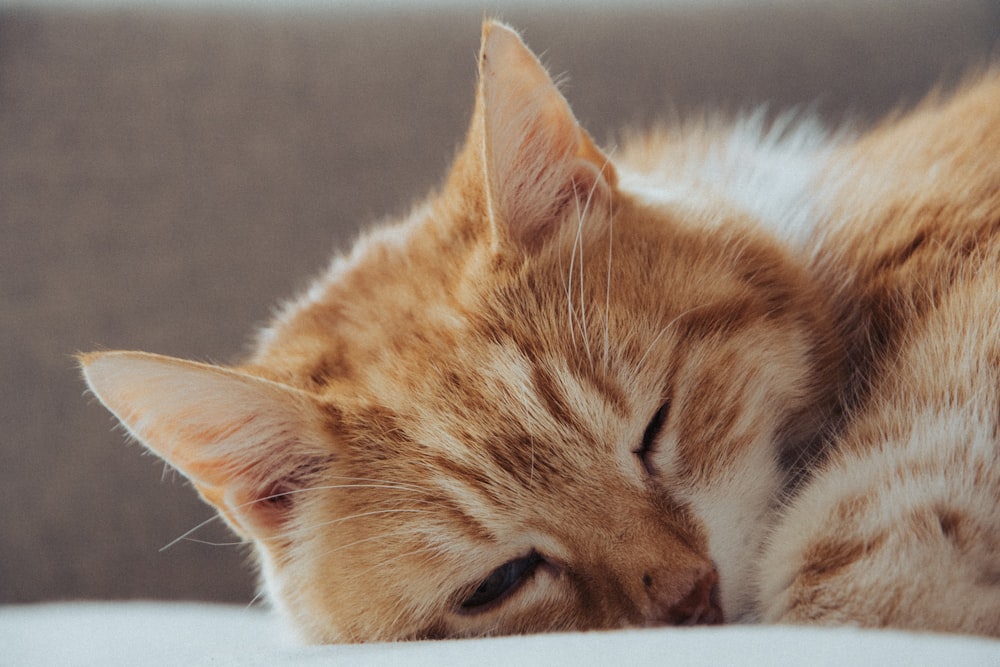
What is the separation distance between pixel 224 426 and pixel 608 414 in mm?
457

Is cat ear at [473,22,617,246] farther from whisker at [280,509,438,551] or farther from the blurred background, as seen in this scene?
the blurred background

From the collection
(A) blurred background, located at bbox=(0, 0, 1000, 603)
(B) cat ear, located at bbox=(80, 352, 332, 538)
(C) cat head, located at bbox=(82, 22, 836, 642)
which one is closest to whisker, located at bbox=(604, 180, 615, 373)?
(C) cat head, located at bbox=(82, 22, 836, 642)

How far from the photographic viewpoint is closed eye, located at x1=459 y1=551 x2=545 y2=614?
2.98ft

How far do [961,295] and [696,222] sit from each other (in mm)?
323

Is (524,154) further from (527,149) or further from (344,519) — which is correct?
(344,519)

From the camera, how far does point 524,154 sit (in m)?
0.99

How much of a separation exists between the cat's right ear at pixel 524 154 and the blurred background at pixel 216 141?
881mm

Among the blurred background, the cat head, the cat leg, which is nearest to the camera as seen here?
the cat leg

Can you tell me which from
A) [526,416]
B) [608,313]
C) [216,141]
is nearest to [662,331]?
[608,313]

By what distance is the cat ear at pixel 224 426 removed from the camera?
2.88 feet

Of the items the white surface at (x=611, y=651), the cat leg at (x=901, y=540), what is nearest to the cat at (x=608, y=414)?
the cat leg at (x=901, y=540)

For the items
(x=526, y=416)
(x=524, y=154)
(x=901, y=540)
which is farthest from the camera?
(x=524, y=154)

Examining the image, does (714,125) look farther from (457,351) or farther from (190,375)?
(190,375)

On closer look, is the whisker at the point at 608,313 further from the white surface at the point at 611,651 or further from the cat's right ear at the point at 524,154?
the white surface at the point at 611,651
